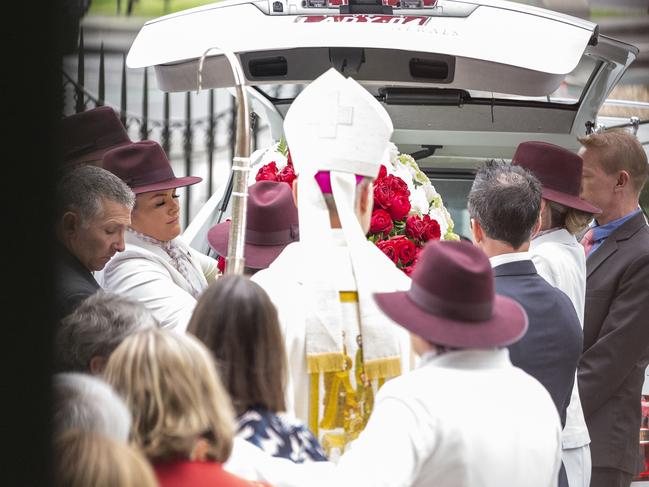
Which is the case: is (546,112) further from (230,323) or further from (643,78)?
(643,78)

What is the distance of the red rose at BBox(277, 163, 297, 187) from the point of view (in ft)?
11.7

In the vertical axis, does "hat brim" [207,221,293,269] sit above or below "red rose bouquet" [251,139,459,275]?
below

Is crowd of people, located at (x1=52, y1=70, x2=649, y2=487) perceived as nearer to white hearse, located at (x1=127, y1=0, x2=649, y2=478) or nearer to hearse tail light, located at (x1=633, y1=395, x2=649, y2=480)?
hearse tail light, located at (x1=633, y1=395, x2=649, y2=480)

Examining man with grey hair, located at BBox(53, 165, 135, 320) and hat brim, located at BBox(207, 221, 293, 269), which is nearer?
man with grey hair, located at BBox(53, 165, 135, 320)

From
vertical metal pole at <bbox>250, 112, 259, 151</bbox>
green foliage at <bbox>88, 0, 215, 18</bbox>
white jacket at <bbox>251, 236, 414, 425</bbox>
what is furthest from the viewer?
green foliage at <bbox>88, 0, 215, 18</bbox>

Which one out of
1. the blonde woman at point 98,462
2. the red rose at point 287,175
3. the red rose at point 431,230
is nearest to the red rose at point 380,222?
the red rose at point 431,230

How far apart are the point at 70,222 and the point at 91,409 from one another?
1.90m

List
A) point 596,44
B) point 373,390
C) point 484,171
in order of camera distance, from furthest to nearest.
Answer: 1. point 596,44
2. point 484,171
3. point 373,390

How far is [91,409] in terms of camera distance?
132 cm

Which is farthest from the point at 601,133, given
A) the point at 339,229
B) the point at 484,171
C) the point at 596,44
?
the point at 339,229

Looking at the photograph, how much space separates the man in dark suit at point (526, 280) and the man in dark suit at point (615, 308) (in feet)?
2.07

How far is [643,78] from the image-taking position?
1162 cm

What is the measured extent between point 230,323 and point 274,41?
1819 mm

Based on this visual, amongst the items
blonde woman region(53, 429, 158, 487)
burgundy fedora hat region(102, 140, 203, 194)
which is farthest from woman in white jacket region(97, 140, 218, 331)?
blonde woman region(53, 429, 158, 487)
